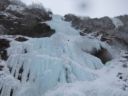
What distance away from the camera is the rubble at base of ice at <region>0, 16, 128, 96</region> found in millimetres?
16047

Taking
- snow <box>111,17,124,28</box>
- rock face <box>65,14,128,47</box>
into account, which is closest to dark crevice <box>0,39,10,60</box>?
rock face <box>65,14,128,47</box>

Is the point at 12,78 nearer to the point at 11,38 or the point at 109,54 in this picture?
the point at 11,38

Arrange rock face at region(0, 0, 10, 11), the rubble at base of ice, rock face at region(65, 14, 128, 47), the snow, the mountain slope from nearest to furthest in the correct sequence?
the rubble at base of ice < the mountain slope < rock face at region(0, 0, 10, 11) < rock face at region(65, 14, 128, 47) < the snow

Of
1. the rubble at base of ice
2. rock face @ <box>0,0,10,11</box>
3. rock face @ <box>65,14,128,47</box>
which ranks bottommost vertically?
the rubble at base of ice

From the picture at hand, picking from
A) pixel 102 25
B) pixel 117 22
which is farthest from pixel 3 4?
pixel 117 22

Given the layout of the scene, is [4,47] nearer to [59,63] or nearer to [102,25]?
[59,63]

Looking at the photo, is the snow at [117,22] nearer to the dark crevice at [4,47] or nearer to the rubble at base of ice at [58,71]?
the rubble at base of ice at [58,71]

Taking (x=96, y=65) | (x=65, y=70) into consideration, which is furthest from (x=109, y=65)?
(x=65, y=70)

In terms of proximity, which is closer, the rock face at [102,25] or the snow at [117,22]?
the rock face at [102,25]

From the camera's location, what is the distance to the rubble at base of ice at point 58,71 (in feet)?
52.6

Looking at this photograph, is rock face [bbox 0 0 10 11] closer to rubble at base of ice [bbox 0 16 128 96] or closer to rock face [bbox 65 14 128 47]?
rock face [bbox 65 14 128 47]

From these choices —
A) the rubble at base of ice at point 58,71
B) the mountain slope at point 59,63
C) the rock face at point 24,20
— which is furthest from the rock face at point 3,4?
the rubble at base of ice at point 58,71

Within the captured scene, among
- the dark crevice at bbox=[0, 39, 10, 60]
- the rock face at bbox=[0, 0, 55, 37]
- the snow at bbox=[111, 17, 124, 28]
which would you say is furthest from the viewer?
the snow at bbox=[111, 17, 124, 28]

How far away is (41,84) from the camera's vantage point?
1625 centimetres
